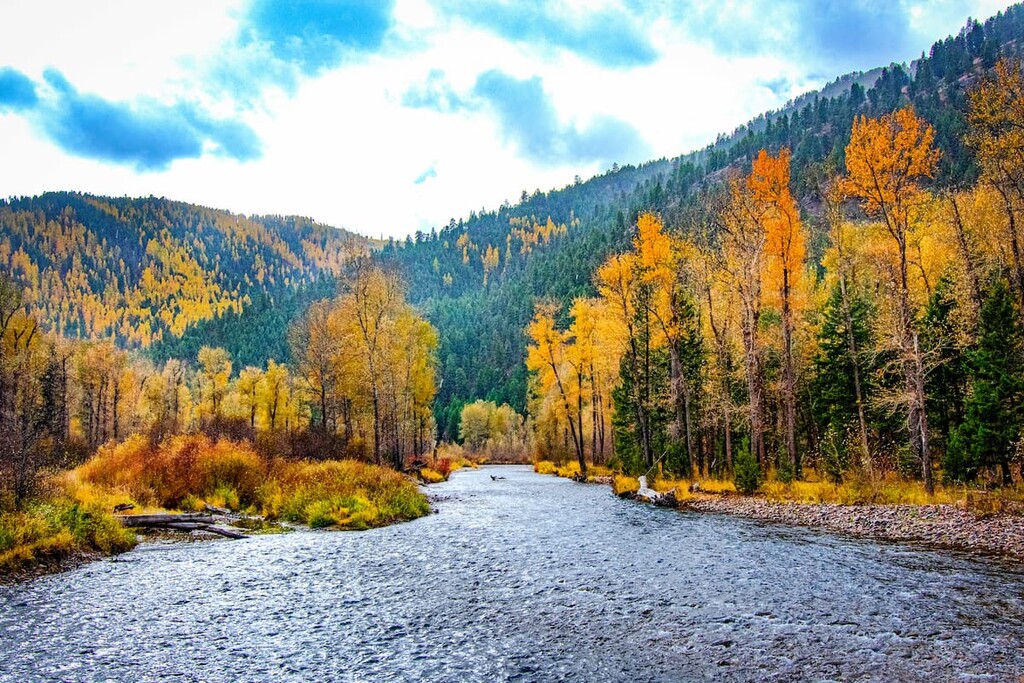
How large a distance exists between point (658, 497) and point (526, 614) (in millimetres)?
17563

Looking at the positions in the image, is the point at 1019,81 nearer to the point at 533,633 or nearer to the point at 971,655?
the point at 971,655

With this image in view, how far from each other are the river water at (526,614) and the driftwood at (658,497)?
8.79 metres

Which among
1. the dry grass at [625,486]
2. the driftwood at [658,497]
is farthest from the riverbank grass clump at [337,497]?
the dry grass at [625,486]

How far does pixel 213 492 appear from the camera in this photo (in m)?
25.2

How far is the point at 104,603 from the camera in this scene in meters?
11.0

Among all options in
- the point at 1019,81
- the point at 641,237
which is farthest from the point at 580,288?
the point at 1019,81

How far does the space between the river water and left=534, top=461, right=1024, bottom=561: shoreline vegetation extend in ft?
6.32

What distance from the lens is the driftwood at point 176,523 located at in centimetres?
1892

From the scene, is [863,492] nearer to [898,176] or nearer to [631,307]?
[898,176]

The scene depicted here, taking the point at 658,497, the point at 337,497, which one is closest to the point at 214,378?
the point at 337,497

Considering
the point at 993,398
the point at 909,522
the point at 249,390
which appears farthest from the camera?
the point at 249,390

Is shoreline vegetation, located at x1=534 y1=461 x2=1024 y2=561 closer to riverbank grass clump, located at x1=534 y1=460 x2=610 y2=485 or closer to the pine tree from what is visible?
the pine tree

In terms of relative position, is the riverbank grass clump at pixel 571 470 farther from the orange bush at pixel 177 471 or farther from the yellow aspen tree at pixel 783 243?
the orange bush at pixel 177 471

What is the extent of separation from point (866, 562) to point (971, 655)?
6088 mm
